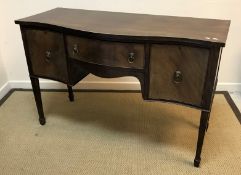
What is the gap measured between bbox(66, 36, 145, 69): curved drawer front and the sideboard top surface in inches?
2.3

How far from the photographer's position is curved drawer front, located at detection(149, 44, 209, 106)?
3.82 feet

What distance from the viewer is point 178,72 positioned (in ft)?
3.99

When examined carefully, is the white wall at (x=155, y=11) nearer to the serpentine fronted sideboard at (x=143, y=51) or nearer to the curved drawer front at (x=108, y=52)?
the serpentine fronted sideboard at (x=143, y=51)

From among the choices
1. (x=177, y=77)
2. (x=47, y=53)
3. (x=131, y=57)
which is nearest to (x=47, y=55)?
(x=47, y=53)

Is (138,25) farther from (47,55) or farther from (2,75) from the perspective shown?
(2,75)

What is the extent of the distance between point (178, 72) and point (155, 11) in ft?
2.87

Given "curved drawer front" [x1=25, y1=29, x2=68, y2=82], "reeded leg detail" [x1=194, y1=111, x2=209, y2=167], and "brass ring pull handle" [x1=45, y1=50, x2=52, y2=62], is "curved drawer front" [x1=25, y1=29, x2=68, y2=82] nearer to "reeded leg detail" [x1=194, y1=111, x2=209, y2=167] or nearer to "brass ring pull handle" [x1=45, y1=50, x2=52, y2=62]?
"brass ring pull handle" [x1=45, y1=50, x2=52, y2=62]

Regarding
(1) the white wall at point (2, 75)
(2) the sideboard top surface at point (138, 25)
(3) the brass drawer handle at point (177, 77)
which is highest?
(2) the sideboard top surface at point (138, 25)

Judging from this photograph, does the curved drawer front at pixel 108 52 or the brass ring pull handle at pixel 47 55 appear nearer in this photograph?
the curved drawer front at pixel 108 52

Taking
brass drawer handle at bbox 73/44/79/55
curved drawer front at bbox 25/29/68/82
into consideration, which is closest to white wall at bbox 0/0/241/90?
curved drawer front at bbox 25/29/68/82

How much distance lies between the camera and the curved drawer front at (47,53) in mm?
1425

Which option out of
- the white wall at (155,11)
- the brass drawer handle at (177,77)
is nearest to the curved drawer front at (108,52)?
the brass drawer handle at (177,77)

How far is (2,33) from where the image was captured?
2090 millimetres

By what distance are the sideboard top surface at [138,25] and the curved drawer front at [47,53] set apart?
7cm
